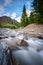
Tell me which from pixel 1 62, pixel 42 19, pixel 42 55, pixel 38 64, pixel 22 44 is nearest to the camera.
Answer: pixel 1 62

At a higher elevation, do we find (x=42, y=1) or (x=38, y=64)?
(x=42, y=1)

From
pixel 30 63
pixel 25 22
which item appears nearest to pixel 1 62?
pixel 30 63

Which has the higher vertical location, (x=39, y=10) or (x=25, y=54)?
(x=39, y=10)

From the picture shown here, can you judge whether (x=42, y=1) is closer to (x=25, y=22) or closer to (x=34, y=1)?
(x=34, y=1)

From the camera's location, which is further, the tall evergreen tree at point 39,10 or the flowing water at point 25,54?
the tall evergreen tree at point 39,10

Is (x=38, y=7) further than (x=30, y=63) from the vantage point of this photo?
Yes

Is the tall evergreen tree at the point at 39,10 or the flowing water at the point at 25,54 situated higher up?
the tall evergreen tree at the point at 39,10

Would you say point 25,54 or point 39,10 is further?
point 39,10

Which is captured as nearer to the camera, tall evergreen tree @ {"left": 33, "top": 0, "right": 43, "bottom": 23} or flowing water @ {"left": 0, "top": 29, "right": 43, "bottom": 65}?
flowing water @ {"left": 0, "top": 29, "right": 43, "bottom": 65}

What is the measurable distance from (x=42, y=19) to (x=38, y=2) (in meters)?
3.54

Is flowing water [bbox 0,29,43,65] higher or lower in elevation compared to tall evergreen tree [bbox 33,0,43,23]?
lower

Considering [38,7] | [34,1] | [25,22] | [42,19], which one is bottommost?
[25,22]

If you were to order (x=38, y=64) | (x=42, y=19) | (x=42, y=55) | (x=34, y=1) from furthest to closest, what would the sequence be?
(x=34, y=1)
(x=42, y=19)
(x=42, y=55)
(x=38, y=64)

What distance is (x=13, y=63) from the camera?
2510mm
